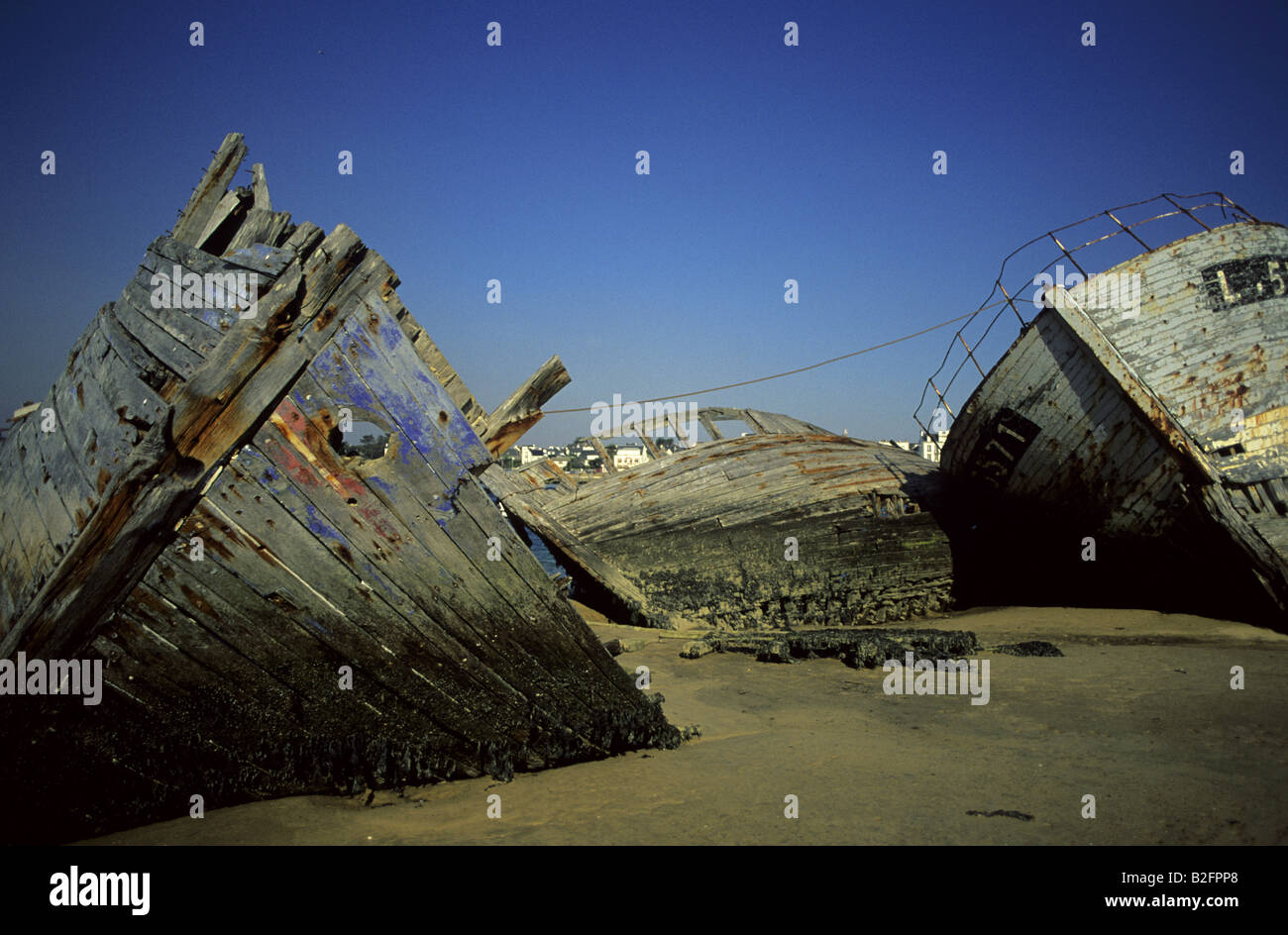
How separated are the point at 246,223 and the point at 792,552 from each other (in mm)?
8113

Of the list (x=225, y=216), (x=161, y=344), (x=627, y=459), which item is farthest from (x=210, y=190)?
(x=627, y=459)

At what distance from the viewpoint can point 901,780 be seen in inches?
145

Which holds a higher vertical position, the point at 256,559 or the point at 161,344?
the point at 161,344

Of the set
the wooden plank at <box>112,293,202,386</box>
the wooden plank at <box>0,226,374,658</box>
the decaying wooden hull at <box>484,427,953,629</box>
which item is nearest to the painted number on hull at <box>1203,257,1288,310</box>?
the decaying wooden hull at <box>484,427,953,629</box>

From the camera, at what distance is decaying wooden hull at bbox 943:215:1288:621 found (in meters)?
7.60

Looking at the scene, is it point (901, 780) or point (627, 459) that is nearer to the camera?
point (901, 780)

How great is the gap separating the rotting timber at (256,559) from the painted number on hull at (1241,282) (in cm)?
810

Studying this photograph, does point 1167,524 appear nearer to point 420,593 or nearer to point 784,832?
point 784,832

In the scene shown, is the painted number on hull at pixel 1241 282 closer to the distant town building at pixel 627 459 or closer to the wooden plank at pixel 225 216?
the distant town building at pixel 627 459

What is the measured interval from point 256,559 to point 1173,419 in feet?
28.4

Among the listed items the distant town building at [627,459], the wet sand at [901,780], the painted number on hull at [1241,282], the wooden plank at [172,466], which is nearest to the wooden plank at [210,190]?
the wooden plank at [172,466]

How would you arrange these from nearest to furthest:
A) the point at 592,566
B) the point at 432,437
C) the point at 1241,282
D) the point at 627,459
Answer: the point at 432,437
the point at 1241,282
the point at 592,566
the point at 627,459

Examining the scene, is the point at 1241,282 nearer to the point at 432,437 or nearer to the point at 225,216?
the point at 432,437

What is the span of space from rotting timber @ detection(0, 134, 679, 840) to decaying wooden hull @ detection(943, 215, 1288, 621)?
729cm
